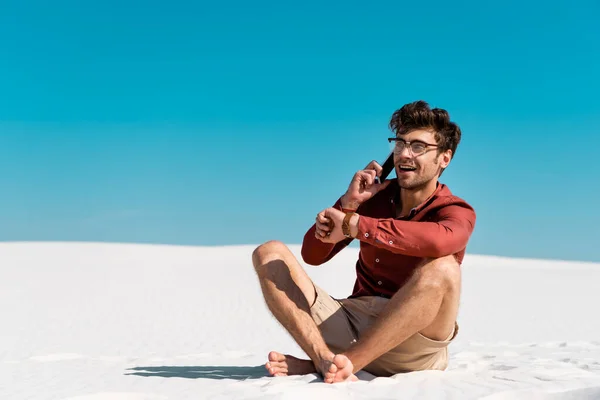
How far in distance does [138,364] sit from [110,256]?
1702cm

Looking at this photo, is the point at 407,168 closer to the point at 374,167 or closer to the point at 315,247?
the point at 374,167

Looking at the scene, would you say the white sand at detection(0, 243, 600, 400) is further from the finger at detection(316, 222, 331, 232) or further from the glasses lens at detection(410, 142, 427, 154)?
the glasses lens at detection(410, 142, 427, 154)

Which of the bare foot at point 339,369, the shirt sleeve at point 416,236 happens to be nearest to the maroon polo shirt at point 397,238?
the shirt sleeve at point 416,236

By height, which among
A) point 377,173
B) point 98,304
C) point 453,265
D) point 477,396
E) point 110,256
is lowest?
point 477,396

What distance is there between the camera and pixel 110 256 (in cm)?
2239

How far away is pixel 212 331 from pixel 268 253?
5955 mm

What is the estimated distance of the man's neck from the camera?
416 centimetres

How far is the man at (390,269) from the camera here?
367 cm

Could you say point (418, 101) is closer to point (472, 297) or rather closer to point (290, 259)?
point (290, 259)

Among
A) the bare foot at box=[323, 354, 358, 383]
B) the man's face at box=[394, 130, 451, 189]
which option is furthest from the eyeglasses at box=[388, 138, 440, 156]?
the bare foot at box=[323, 354, 358, 383]

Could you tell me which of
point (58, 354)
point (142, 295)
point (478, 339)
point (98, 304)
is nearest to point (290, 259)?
point (58, 354)

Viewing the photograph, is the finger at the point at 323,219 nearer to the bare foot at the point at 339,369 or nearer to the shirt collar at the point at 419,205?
the shirt collar at the point at 419,205

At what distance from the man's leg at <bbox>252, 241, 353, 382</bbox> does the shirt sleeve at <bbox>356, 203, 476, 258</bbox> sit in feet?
1.92

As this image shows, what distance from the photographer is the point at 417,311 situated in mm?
3678
